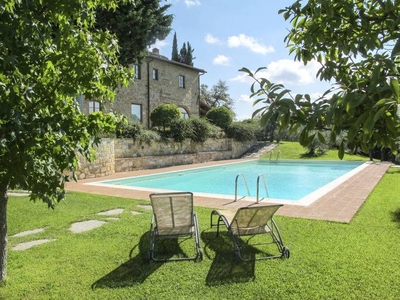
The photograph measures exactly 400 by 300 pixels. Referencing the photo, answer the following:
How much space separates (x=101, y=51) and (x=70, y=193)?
24.0 ft

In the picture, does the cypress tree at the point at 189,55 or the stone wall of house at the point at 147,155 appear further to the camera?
the cypress tree at the point at 189,55

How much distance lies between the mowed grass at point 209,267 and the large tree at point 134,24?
11.5 metres

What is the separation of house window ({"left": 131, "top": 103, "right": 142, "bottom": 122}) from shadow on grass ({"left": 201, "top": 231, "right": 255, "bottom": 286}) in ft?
Result: 65.6

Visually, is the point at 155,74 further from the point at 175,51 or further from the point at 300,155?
the point at 175,51

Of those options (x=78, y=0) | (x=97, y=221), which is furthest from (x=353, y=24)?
(x=97, y=221)

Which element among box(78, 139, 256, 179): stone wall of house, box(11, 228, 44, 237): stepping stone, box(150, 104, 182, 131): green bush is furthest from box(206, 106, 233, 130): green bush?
box(11, 228, 44, 237): stepping stone

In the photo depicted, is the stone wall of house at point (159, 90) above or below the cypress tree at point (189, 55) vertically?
below

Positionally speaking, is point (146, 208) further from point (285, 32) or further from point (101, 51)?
point (285, 32)

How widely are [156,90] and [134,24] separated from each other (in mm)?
10368

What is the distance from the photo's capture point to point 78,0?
2.77 m

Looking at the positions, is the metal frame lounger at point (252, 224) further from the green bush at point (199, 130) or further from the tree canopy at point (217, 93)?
the tree canopy at point (217, 93)

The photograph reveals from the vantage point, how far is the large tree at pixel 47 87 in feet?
8.37

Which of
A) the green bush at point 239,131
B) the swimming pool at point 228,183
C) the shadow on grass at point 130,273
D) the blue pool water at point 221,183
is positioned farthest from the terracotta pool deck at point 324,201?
the green bush at point 239,131

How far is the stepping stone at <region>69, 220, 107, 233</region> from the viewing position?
5.76 m
